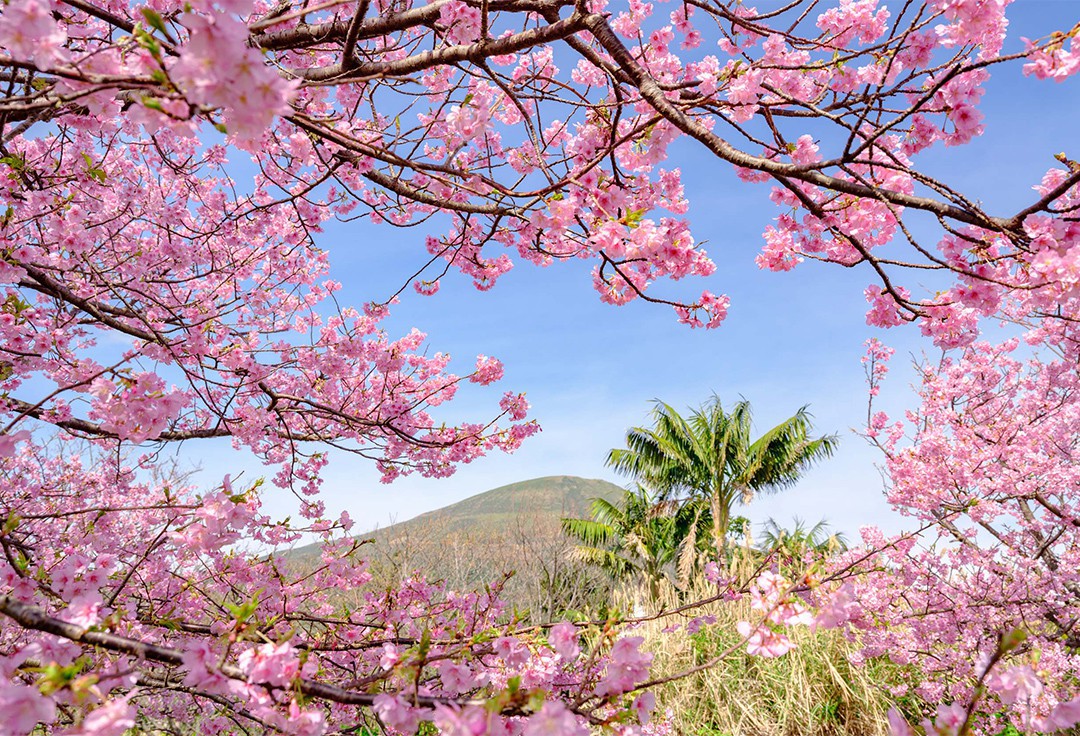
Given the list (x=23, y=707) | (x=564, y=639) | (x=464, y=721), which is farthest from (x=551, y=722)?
(x=23, y=707)

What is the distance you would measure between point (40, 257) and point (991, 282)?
17.9 ft

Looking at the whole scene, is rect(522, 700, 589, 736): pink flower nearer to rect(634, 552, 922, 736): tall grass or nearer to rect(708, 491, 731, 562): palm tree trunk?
rect(634, 552, 922, 736): tall grass

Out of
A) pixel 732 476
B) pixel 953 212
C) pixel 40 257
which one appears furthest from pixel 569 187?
pixel 732 476

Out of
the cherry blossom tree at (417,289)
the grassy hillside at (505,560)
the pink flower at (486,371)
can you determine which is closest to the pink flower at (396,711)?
the cherry blossom tree at (417,289)

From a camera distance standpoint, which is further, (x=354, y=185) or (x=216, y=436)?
(x=216, y=436)

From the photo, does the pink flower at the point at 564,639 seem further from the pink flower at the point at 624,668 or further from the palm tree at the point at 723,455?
the palm tree at the point at 723,455

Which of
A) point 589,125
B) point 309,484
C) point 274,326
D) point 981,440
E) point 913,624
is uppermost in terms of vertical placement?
point 274,326

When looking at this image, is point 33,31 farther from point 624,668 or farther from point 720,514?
point 720,514

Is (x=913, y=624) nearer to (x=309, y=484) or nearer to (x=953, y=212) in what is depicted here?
(x=953, y=212)

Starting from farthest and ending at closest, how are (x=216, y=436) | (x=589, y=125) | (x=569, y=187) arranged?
(x=216, y=436)
(x=589, y=125)
(x=569, y=187)

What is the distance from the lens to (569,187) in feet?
9.09

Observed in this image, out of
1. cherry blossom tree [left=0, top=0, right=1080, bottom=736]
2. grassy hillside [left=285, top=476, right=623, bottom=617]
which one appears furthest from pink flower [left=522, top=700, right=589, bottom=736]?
grassy hillside [left=285, top=476, right=623, bottom=617]

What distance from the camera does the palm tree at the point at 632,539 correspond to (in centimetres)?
1557

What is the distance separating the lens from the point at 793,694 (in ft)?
19.5
